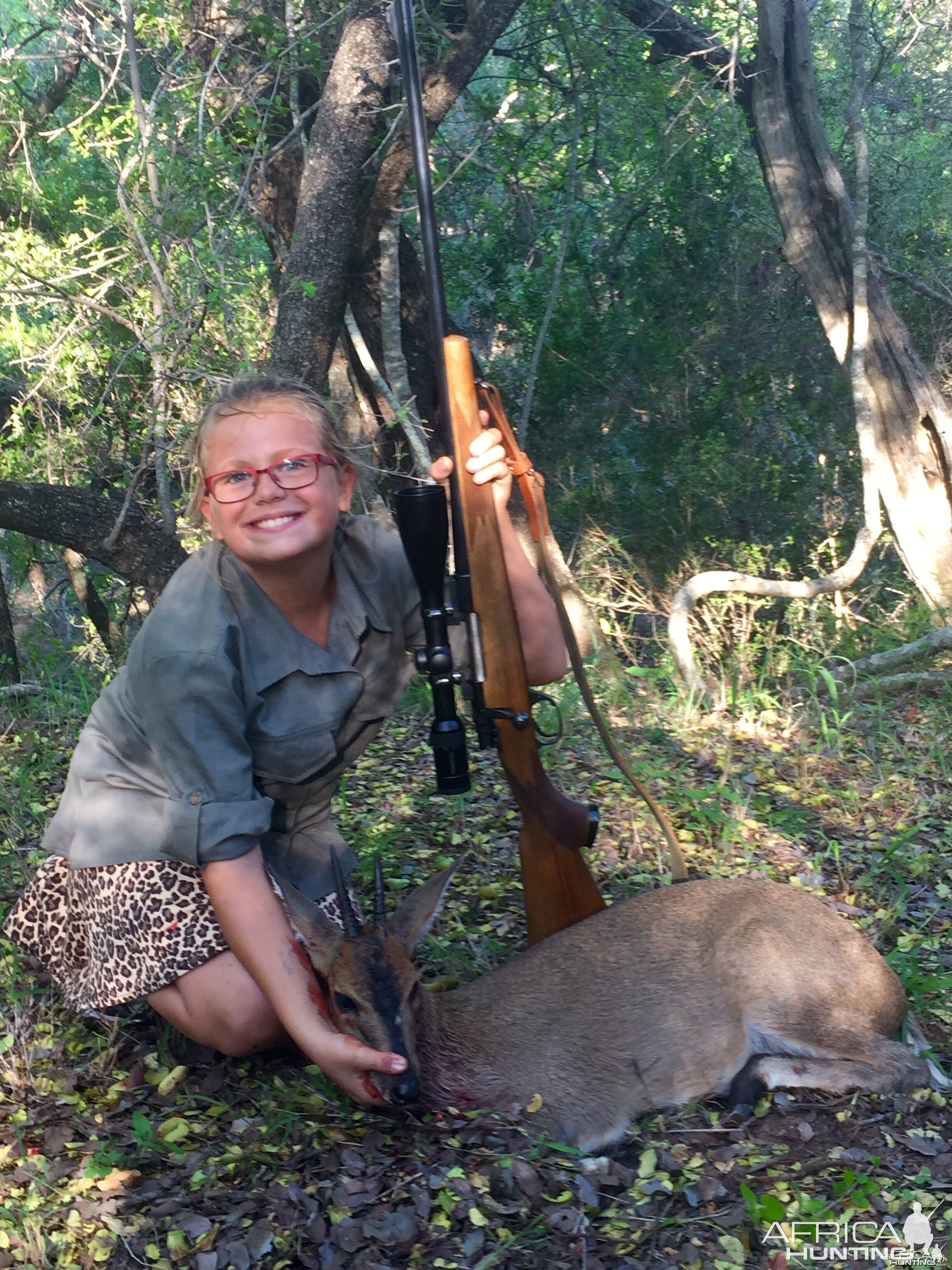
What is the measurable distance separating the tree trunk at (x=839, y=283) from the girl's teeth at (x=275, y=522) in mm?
6138

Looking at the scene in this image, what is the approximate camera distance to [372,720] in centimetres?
394

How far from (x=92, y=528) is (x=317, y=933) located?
4.31 meters

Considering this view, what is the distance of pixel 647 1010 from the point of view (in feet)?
12.4

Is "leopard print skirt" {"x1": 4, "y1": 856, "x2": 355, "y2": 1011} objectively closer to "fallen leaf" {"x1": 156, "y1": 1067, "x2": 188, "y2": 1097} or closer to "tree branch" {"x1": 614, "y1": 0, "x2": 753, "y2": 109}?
"fallen leaf" {"x1": 156, "y1": 1067, "x2": 188, "y2": 1097}

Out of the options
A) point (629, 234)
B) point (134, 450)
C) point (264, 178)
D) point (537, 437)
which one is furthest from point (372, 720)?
point (629, 234)

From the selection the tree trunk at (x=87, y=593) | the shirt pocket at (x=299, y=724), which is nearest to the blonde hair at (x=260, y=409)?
the shirt pocket at (x=299, y=724)

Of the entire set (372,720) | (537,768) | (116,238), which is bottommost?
(537,768)

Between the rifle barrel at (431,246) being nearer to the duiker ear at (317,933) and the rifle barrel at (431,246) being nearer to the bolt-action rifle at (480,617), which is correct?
the bolt-action rifle at (480,617)

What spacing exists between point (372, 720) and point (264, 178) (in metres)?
5.02

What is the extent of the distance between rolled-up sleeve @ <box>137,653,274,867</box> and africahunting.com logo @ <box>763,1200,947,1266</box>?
1.74 m

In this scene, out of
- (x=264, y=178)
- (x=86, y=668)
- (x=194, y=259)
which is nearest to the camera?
(x=194, y=259)

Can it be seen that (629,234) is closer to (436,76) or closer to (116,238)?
(436,76)

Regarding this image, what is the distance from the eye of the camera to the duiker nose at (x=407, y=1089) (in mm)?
3131

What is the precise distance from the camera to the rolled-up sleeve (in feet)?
10.9
